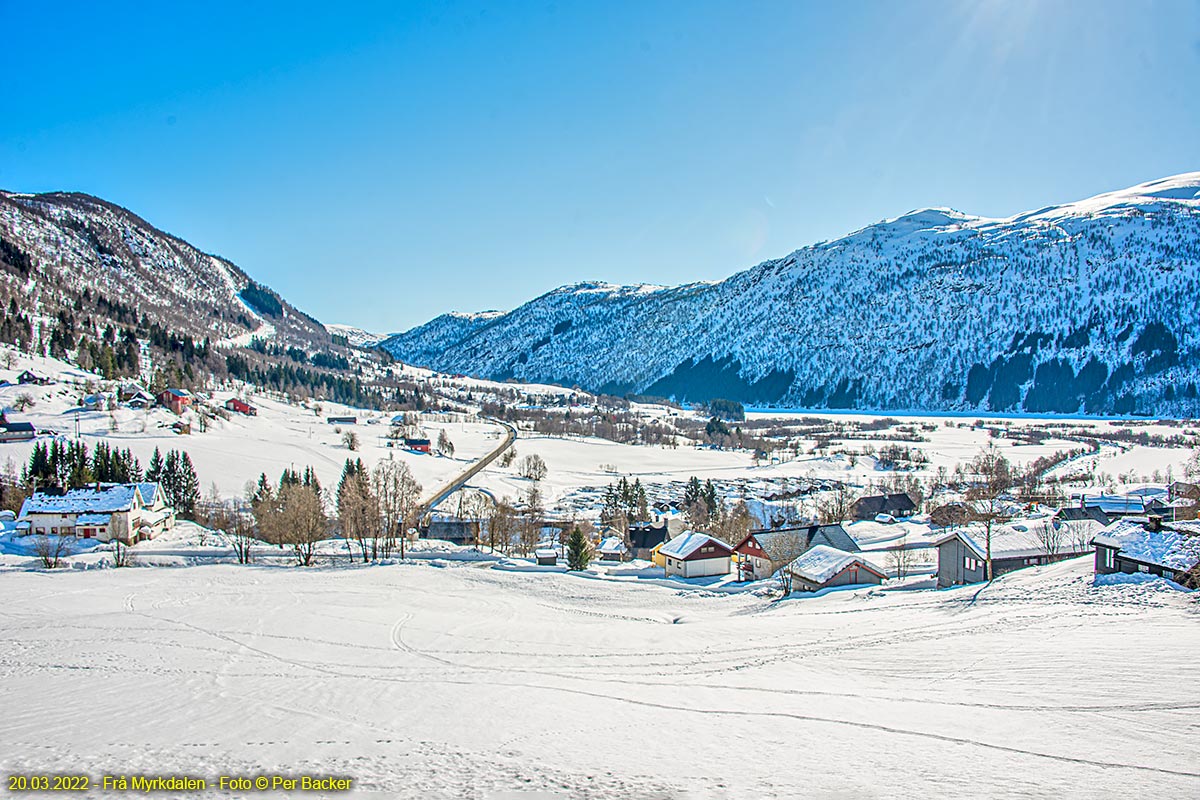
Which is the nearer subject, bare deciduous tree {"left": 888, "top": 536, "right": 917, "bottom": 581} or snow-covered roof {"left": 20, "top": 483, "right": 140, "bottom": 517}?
bare deciduous tree {"left": 888, "top": 536, "right": 917, "bottom": 581}

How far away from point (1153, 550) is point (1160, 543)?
540 mm

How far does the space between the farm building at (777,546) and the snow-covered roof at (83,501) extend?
47310 millimetres

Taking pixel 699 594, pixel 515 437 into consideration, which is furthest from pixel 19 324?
pixel 699 594

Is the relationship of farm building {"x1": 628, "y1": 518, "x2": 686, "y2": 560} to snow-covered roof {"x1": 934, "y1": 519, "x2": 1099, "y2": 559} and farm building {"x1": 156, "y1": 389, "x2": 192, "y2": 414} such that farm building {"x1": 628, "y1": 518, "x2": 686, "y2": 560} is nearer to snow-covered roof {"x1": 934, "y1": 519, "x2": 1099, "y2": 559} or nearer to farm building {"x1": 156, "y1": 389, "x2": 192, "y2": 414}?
snow-covered roof {"x1": 934, "y1": 519, "x2": 1099, "y2": 559}

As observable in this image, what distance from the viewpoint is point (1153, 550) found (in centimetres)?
2517

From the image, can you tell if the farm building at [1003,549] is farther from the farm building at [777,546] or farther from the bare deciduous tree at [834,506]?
the bare deciduous tree at [834,506]

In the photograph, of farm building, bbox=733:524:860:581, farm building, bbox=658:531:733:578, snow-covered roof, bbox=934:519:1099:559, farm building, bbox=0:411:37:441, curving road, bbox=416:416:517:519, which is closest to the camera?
snow-covered roof, bbox=934:519:1099:559

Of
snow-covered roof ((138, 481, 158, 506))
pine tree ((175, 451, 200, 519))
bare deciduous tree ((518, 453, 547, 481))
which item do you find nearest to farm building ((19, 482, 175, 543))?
snow-covered roof ((138, 481, 158, 506))

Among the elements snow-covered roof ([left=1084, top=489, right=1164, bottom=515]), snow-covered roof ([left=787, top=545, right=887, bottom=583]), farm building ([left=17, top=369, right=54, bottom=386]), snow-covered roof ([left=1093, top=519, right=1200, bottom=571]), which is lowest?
snow-covered roof ([left=787, top=545, right=887, bottom=583])

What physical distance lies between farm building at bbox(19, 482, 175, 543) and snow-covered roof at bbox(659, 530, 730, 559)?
134 feet

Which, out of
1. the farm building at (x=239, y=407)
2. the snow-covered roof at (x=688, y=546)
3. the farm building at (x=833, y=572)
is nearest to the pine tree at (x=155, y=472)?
the snow-covered roof at (x=688, y=546)

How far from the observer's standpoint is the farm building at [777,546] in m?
45.5

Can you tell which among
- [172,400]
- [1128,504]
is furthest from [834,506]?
[172,400]

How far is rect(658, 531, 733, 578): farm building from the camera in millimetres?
46344
